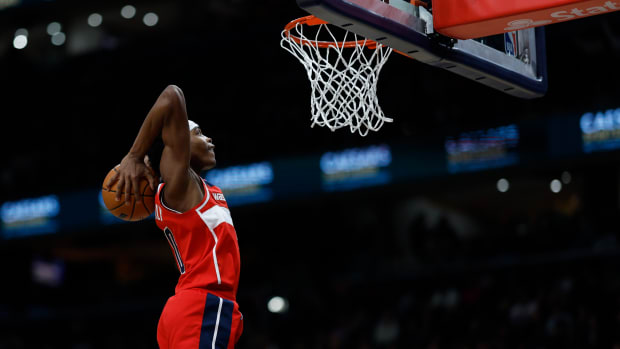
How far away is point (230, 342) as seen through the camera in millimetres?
3395

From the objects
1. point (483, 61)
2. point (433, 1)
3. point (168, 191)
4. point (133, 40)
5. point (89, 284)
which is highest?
point (133, 40)

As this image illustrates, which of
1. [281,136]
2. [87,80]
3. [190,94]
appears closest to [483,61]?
[281,136]

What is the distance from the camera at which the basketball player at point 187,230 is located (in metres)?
3.27

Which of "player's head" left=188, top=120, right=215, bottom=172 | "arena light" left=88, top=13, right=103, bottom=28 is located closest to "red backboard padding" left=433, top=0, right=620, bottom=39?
"player's head" left=188, top=120, right=215, bottom=172

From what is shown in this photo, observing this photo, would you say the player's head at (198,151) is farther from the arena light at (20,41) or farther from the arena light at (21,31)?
the arena light at (20,41)

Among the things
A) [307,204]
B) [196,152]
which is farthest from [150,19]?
[196,152]

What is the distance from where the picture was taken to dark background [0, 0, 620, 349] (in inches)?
389

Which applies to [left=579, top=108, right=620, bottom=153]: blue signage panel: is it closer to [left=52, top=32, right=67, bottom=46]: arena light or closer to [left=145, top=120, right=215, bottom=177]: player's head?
[left=145, top=120, right=215, bottom=177]: player's head

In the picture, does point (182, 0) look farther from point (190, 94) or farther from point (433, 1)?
point (433, 1)

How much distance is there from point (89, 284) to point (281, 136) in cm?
535

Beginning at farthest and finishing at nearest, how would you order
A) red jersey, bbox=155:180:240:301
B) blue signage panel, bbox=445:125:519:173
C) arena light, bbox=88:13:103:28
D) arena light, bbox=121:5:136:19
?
arena light, bbox=88:13:103:28 → arena light, bbox=121:5:136:19 → blue signage panel, bbox=445:125:519:173 → red jersey, bbox=155:180:240:301

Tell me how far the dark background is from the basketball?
20.8 ft

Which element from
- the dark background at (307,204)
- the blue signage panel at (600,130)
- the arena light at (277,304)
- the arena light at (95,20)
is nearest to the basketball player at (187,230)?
the dark background at (307,204)

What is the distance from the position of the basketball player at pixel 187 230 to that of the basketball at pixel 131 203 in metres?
0.03
